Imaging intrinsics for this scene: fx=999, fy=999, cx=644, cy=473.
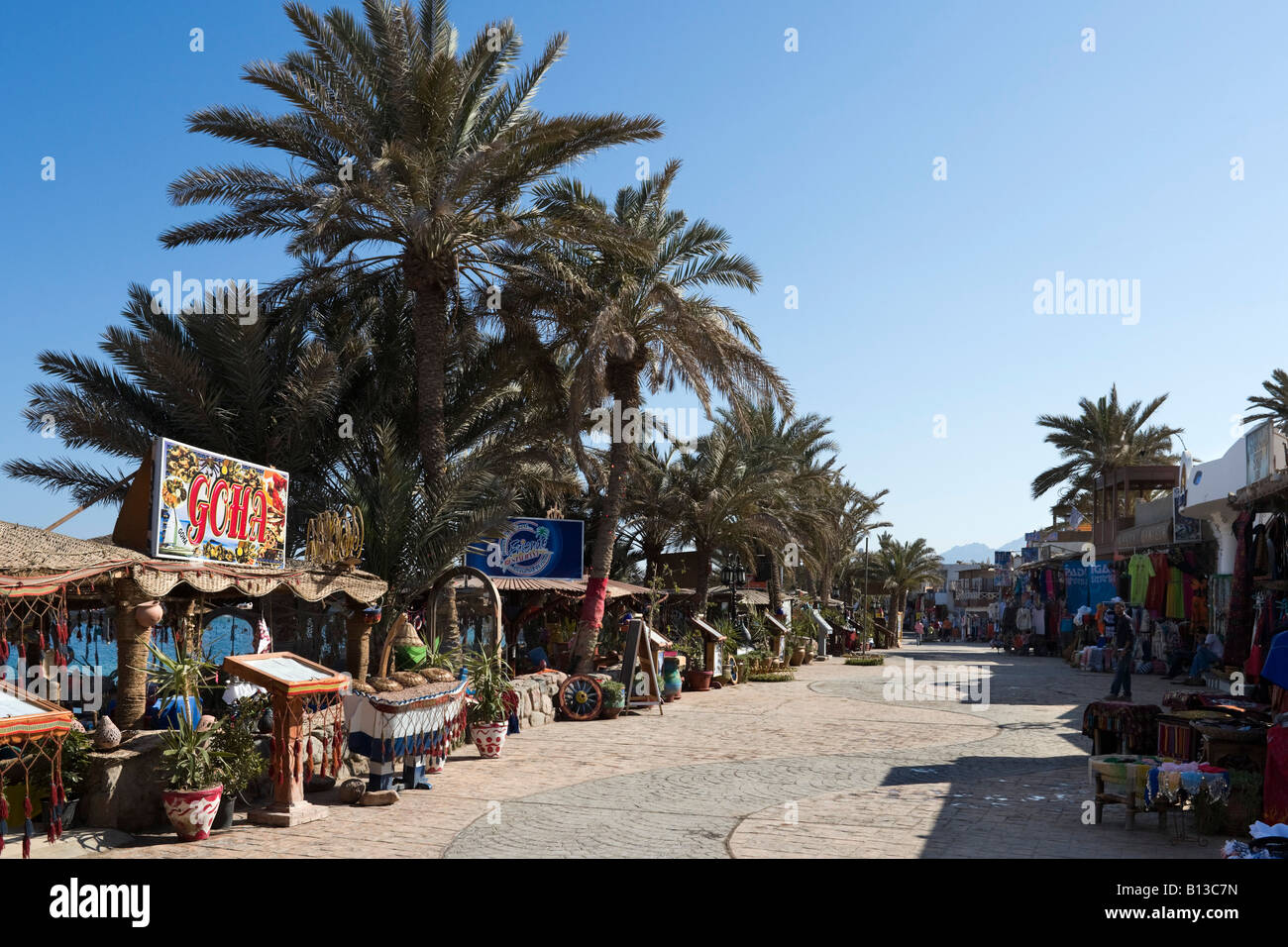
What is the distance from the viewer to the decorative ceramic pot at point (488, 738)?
12.7 meters

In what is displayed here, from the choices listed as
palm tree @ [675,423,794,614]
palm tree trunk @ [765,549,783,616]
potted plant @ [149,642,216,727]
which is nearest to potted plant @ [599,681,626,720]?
potted plant @ [149,642,216,727]

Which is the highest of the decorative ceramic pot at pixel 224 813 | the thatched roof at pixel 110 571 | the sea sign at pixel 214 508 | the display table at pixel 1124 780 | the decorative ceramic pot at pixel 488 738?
the sea sign at pixel 214 508

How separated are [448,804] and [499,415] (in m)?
11.4

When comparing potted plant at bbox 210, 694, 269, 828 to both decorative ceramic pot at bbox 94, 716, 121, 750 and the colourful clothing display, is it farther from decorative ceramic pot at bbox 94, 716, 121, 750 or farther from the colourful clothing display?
the colourful clothing display

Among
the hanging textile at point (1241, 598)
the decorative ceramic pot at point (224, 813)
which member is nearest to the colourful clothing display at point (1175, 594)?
the hanging textile at point (1241, 598)

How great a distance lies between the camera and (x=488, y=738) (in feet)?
41.8

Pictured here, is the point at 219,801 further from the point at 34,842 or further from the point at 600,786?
the point at 600,786

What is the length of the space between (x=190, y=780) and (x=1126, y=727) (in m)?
9.11

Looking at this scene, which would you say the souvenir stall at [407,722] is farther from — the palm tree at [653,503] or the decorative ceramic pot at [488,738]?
the palm tree at [653,503]

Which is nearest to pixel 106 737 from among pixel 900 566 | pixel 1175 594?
pixel 1175 594

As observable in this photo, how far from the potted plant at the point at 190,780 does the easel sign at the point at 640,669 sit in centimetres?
974

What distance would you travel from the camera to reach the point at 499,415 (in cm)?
2022

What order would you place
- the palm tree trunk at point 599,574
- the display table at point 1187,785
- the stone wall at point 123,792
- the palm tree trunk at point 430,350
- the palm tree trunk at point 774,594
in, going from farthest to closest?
the palm tree trunk at point 774,594 → the palm tree trunk at point 599,574 → the palm tree trunk at point 430,350 → the stone wall at point 123,792 → the display table at point 1187,785
